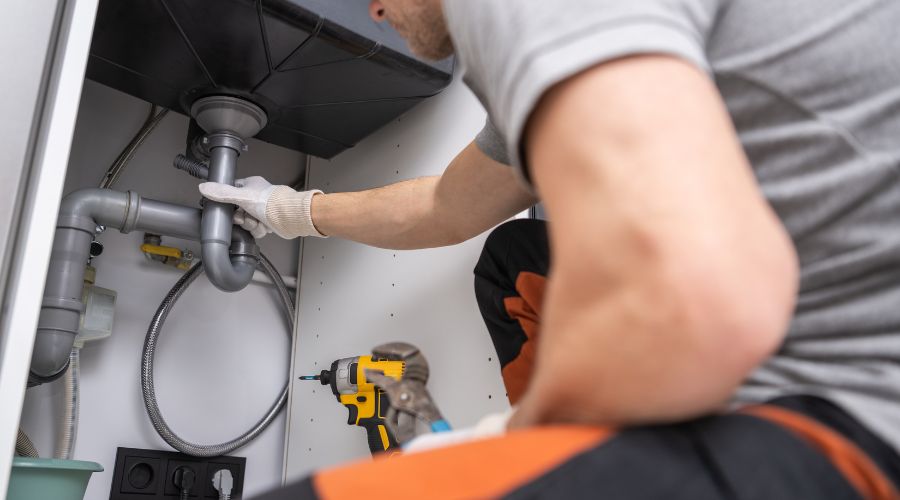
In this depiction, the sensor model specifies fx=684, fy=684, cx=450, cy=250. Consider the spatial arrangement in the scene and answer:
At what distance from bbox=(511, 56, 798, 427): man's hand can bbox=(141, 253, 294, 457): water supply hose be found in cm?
114

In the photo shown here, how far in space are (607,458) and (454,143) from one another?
0.98 metres

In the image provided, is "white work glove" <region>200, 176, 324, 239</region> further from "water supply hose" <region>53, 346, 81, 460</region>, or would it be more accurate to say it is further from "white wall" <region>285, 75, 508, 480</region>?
"water supply hose" <region>53, 346, 81, 460</region>

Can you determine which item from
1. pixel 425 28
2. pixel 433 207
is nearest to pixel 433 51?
pixel 425 28

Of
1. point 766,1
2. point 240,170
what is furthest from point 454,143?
point 766,1

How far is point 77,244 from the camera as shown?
3.58 ft

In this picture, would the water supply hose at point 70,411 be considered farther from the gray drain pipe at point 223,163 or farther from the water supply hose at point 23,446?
the gray drain pipe at point 223,163

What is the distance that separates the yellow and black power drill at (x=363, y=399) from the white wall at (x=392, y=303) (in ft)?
0.33

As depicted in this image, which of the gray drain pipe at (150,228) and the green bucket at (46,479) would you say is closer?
the green bucket at (46,479)

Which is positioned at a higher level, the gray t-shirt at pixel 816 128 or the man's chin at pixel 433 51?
the man's chin at pixel 433 51

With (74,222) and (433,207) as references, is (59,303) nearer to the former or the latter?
(74,222)

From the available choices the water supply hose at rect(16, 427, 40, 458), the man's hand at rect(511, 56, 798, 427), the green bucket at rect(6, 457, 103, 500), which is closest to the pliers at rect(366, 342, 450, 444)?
the man's hand at rect(511, 56, 798, 427)

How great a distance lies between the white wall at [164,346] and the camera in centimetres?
134

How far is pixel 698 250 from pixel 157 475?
1.32m

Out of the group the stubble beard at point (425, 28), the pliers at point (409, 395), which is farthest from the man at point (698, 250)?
the stubble beard at point (425, 28)
